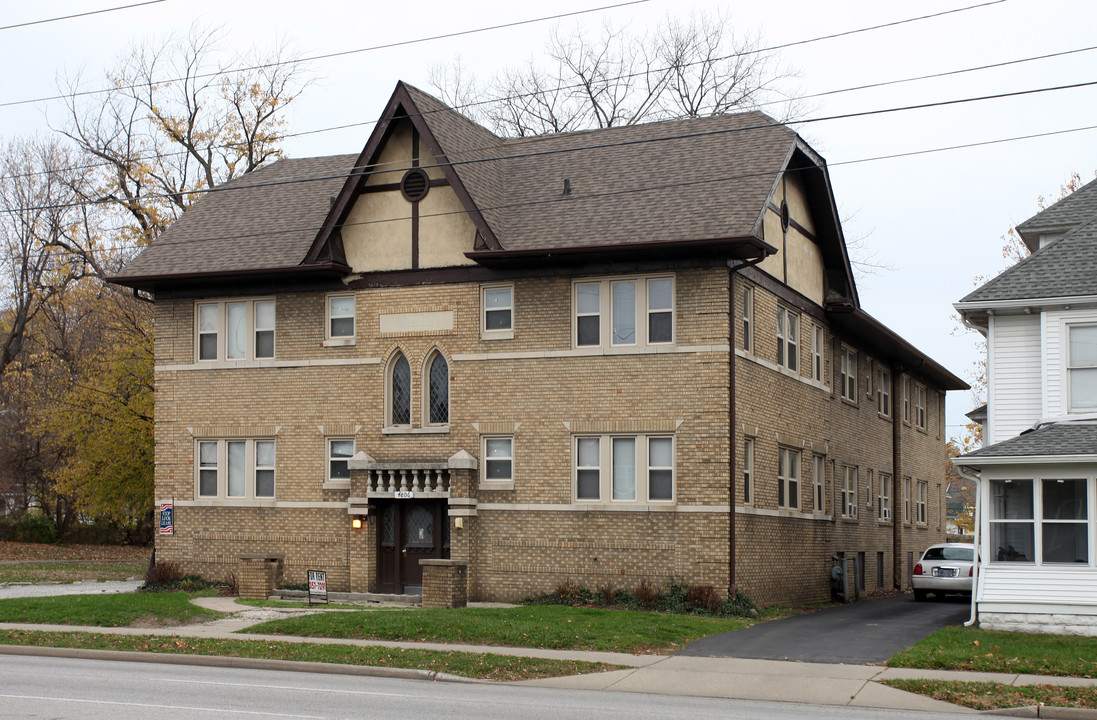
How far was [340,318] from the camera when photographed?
27.5 metres

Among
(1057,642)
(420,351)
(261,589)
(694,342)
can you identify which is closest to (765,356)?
(694,342)

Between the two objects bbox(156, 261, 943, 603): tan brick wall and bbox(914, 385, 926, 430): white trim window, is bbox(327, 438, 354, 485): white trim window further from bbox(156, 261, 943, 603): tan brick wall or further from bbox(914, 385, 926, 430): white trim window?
bbox(914, 385, 926, 430): white trim window

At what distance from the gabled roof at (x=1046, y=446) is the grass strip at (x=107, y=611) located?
13.5 meters

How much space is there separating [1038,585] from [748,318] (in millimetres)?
7997

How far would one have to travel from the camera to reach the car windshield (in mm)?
32531

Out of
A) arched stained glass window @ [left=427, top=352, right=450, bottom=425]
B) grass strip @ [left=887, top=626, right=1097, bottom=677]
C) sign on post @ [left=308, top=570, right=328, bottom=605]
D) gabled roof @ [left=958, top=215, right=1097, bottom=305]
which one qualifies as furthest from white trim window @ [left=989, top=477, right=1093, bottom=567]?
sign on post @ [left=308, top=570, right=328, bottom=605]

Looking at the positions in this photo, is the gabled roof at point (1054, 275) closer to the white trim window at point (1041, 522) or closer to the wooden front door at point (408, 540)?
the white trim window at point (1041, 522)

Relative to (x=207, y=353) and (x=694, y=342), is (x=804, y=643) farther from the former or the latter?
(x=207, y=353)

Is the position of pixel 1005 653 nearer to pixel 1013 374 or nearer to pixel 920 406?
pixel 1013 374

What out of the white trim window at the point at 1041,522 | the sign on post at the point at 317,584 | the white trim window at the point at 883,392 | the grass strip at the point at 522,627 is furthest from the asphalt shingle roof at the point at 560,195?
the white trim window at the point at 883,392

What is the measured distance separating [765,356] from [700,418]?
308 centimetres

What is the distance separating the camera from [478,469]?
25.9 m

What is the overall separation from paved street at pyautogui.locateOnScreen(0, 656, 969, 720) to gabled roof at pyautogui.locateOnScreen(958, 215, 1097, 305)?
11.0 m

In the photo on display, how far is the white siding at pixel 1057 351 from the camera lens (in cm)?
2195
